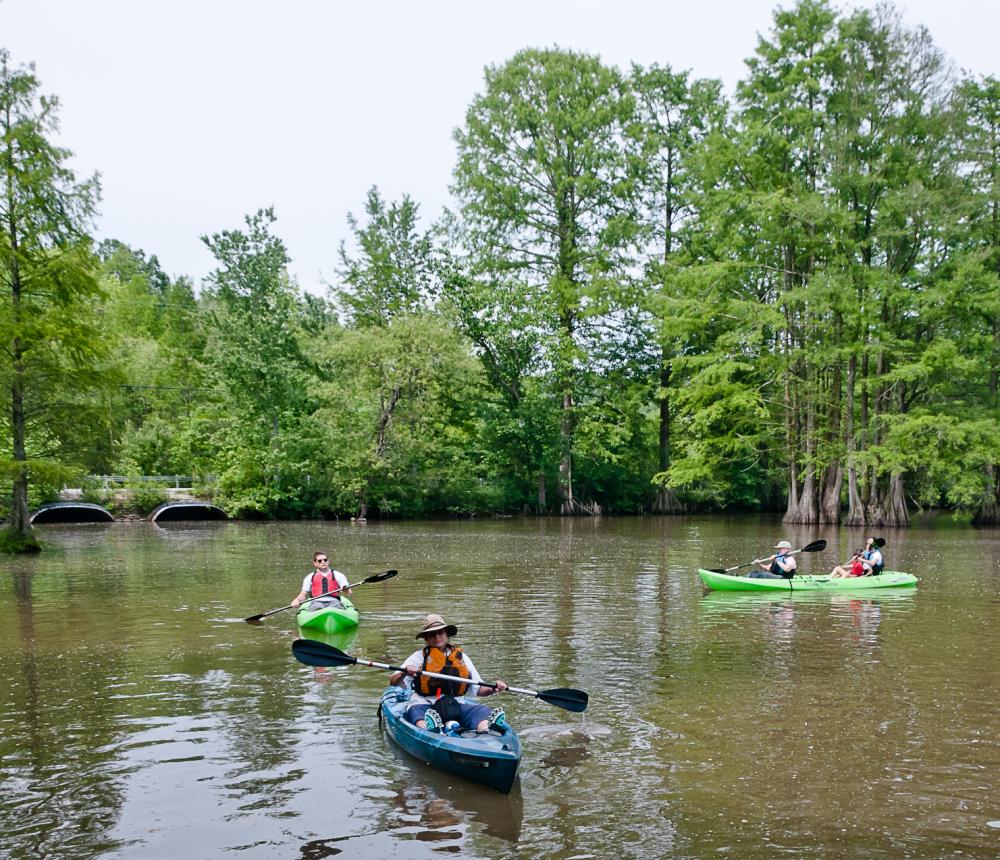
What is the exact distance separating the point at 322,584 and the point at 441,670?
7.09m

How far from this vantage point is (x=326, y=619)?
1527 centimetres

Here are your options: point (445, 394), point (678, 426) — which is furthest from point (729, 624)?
point (678, 426)

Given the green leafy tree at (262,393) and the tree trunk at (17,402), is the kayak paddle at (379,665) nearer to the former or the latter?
the tree trunk at (17,402)

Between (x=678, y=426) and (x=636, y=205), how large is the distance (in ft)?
39.1

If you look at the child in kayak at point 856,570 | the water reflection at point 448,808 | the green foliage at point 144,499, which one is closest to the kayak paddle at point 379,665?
the water reflection at point 448,808

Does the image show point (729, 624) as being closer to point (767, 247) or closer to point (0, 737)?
point (0, 737)

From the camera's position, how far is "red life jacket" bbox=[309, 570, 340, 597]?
53.3ft

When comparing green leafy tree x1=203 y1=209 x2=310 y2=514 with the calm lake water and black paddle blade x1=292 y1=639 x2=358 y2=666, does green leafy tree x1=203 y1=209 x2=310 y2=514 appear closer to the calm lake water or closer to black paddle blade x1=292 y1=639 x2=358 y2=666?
the calm lake water

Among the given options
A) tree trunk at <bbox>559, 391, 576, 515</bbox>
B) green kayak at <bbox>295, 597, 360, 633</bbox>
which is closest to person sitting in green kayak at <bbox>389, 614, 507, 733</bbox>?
green kayak at <bbox>295, 597, 360, 633</bbox>

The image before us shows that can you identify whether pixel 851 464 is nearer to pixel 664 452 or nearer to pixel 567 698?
pixel 664 452

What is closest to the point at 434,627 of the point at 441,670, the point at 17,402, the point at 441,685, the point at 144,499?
the point at 441,670

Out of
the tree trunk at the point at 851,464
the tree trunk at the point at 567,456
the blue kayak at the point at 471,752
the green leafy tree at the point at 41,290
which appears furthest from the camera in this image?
the tree trunk at the point at 567,456

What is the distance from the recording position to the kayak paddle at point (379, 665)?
31.2ft

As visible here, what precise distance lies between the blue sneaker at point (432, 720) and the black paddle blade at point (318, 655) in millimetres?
1629
